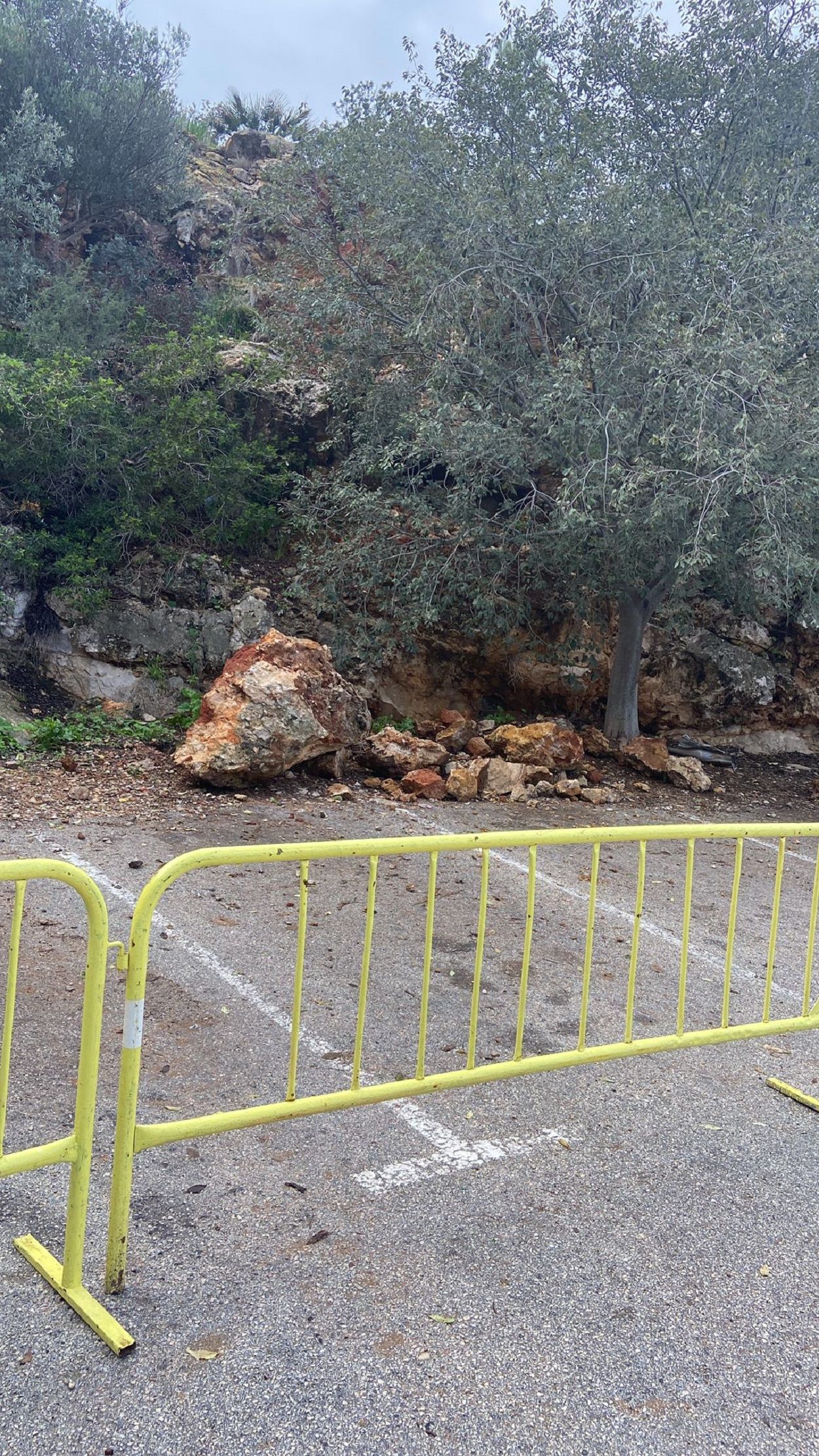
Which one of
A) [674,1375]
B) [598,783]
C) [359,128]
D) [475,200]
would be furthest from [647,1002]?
[359,128]

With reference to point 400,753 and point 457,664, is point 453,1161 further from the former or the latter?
point 457,664

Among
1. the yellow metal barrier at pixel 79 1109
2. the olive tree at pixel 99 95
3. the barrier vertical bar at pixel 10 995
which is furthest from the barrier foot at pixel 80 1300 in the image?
the olive tree at pixel 99 95

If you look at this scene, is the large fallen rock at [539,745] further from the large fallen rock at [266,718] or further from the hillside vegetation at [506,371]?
the large fallen rock at [266,718]

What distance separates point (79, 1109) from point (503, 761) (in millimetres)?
7264

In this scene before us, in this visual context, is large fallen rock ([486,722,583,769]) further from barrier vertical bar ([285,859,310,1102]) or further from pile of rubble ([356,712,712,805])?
barrier vertical bar ([285,859,310,1102])

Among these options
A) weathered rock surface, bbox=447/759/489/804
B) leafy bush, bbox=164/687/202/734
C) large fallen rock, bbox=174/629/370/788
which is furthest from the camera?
leafy bush, bbox=164/687/202/734

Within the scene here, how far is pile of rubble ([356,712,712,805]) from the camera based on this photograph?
9.13 meters

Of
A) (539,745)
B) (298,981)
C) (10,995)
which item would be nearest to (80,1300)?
(10,995)

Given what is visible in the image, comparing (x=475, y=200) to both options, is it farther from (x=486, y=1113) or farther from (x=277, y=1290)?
(x=277, y=1290)

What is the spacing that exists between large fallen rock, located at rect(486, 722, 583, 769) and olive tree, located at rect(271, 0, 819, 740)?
1366 millimetres

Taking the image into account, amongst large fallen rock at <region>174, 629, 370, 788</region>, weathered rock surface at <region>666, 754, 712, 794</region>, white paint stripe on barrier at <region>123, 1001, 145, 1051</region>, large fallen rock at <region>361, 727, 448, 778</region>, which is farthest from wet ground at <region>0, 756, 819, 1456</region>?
weathered rock surface at <region>666, 754, 712, 794</region>

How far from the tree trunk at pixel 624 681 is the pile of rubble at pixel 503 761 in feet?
1.39

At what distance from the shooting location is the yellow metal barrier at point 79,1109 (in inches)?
96.6

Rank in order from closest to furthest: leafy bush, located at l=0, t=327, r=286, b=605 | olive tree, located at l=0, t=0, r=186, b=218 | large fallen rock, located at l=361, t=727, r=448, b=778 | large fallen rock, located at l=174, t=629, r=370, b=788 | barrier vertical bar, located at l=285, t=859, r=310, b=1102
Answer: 1. barrier vertical bar, located at l=285, t=859, r=310, b=1102
2. large fallen rock, located at l=174, t=629, r=370, b=788
3. large fallen rock, located at l=361, t=727, r=448, b=778
4. leafy bush, located at l=0, t=327, r=286, b=605
5. olive tree, located at l=0, t=0, r=186, b=218
